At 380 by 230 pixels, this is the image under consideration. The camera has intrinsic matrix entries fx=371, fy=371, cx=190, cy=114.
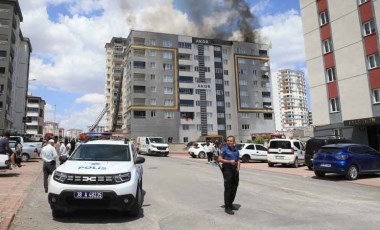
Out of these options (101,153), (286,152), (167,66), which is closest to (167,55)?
(167,66)

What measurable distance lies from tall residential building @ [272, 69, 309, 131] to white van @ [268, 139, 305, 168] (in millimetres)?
150349

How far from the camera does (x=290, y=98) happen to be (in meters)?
184

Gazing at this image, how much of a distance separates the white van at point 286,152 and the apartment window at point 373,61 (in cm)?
914

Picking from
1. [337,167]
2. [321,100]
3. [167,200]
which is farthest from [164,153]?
[167,200]

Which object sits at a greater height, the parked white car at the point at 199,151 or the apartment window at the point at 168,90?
the apartment window at the point at 168,90

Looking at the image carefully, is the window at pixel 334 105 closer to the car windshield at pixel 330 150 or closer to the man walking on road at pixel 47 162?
the car windshield at pixel 330 150

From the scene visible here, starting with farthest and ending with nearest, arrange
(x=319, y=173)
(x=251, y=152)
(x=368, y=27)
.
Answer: (x=251, y=152)
(x=368, y=27)
(x=319, y=173)

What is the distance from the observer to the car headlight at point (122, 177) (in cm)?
721

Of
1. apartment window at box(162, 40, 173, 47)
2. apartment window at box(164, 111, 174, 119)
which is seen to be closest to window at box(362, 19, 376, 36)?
apartment window at box(164, 111, 174, 119)

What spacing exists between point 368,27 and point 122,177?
2734 centimetres

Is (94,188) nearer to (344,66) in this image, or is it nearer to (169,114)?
(344,66)

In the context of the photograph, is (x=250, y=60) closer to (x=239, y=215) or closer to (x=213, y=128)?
(x=213, y=128)

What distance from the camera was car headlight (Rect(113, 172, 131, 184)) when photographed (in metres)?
7.21

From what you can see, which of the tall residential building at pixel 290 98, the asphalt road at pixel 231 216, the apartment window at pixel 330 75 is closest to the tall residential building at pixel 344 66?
the apartment window at pixel 330 75
